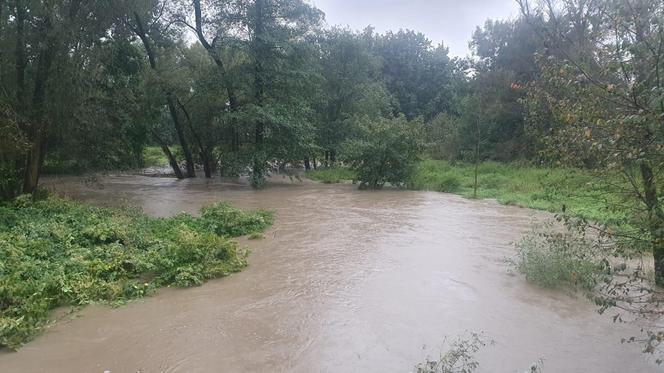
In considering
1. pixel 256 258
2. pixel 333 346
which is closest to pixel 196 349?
pixel 333 346

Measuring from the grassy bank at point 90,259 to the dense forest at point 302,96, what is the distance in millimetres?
3572

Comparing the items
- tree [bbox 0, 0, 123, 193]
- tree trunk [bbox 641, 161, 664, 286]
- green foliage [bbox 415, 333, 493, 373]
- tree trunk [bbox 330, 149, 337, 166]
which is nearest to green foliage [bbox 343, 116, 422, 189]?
tree trunk [bbox 330, 149, 337, 166]

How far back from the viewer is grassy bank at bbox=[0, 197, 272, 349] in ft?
20.6

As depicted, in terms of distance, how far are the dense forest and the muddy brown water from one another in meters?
1.47

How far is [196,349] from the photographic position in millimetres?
5539

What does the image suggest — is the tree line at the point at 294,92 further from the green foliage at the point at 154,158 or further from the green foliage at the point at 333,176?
the green foliage at the point at 154,158

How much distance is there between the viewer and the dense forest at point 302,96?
390 centimetres

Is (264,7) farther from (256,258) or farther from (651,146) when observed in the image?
(651,146)

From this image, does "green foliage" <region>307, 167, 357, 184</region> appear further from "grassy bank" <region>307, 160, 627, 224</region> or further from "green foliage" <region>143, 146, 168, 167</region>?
"green foliage" <region>143, 146, 168, 167</region>

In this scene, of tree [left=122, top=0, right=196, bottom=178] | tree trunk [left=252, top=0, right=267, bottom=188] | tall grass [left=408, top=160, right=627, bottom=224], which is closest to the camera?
tall grass [left=408, top=160, right=627, bottom=224]

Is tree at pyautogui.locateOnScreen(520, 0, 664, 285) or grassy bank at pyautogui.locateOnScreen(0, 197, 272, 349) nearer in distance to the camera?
tree at pyautogui.locateOnScreen(520, 0, 664, 285)

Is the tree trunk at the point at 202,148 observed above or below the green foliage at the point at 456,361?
above

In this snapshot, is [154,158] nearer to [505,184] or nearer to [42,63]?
[42,63]

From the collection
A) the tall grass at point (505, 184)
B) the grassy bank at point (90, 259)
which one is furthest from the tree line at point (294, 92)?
the grassy bank at point (90, 259)
